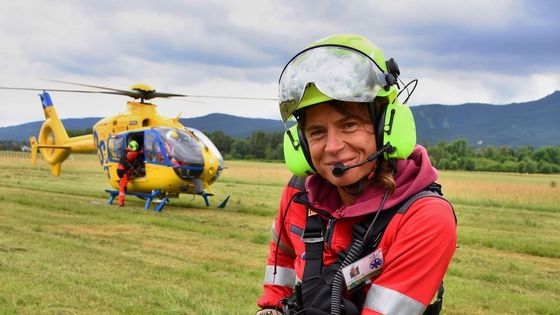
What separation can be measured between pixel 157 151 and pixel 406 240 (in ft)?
43.9

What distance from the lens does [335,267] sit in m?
1.82

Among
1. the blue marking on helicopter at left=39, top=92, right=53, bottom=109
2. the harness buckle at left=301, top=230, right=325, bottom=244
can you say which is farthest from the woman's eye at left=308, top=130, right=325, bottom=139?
the blue marking on helicopter at left=39, top=92, right=53, bottom=109

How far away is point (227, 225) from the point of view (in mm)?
11320

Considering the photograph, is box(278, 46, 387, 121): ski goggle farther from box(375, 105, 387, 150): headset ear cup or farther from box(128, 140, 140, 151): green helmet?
box(128, 140, 140, 151): green helmet

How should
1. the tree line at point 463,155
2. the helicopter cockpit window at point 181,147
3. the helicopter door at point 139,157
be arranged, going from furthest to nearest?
the tree line at point 463,155, the helicopter door at point 139,157, the helicopter cockpit window at point 181,147

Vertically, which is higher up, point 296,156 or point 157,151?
point 296,156

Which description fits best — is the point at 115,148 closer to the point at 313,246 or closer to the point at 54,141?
the point at 54,141

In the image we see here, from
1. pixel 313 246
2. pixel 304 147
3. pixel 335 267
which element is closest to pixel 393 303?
pixel 335 267

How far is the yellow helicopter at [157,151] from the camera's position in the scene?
1430cm

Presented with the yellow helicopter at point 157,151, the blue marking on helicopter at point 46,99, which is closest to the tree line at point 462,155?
the blue marking on helicopter at point 46,99

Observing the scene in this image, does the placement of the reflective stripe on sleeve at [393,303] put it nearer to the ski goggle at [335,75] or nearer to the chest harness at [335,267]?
the chest harness at [335,267]

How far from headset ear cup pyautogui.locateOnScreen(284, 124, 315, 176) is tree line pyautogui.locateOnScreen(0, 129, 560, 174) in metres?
58.9

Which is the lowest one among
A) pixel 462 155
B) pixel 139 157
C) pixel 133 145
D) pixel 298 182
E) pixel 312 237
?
pixel 462 155

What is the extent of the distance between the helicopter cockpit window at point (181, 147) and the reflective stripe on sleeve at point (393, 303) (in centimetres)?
1281
